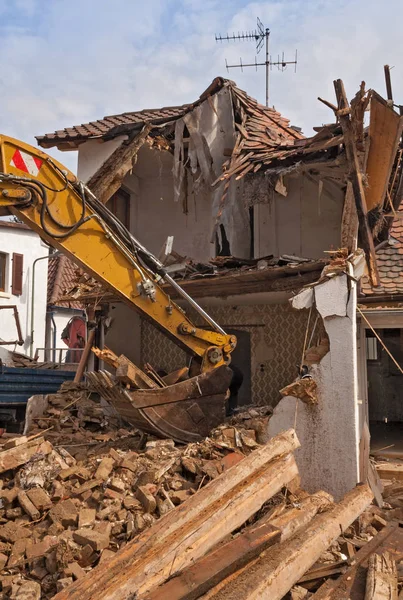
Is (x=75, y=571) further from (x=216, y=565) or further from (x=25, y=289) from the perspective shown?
(x=25, y=289)

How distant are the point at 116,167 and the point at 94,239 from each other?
3930 millimetres

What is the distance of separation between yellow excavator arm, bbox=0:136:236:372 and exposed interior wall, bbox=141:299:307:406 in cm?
282

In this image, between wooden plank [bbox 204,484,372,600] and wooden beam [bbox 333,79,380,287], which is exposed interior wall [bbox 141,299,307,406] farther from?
wooden plank [bbox 204,484,372,600]

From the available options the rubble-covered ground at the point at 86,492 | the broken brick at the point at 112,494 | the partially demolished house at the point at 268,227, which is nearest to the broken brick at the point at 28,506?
the rubble-covered ground at the point at 86,492

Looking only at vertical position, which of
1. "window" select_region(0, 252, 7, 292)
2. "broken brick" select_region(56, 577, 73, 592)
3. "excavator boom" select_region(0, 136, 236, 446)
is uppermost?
"window" select_region(0, 252, 7, 292)

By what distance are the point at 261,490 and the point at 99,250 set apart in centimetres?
376

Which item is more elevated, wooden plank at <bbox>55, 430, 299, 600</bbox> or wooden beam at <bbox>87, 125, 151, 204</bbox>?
wooden beam at <bbox>87, 125, 151, 204</bbox>

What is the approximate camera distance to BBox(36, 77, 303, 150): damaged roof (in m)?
10.9

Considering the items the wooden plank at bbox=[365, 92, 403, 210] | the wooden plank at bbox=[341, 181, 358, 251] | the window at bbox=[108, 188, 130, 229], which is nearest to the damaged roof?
the window at bbox=[108, 188, 130, 229]

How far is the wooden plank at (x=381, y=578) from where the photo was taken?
4.91 meters

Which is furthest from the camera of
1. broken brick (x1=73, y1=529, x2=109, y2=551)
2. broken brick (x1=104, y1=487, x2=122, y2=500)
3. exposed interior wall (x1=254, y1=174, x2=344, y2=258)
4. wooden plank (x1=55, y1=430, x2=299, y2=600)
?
exposed interior wall (x1=254, y1=174, x2=344, y2=258)

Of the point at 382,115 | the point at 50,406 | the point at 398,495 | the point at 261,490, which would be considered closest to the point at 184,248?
the point at 50,406

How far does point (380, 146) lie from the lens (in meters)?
9.05

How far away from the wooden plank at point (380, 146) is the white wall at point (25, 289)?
43.9 feet
